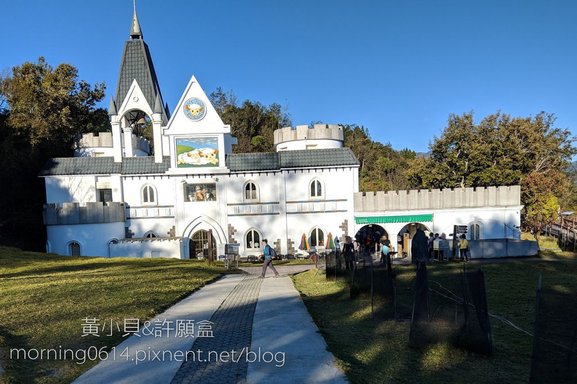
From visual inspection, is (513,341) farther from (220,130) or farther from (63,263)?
(220,130)

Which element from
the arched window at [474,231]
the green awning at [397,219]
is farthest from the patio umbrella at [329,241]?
the arched window at [474,231]

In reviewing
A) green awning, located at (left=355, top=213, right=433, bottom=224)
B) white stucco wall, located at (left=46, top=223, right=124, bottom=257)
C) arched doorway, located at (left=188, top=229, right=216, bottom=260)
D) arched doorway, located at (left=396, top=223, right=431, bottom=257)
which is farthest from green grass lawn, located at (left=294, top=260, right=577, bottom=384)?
white stucco wall, located at (left=46, top=223, right=124, bottom=257)

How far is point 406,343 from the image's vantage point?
7.15 meters

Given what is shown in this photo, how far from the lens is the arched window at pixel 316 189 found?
29367 millimetres

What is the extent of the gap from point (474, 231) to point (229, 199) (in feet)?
57.2

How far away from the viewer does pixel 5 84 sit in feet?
111

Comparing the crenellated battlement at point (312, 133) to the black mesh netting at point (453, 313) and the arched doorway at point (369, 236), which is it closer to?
the arched doorway at point (369, 236)

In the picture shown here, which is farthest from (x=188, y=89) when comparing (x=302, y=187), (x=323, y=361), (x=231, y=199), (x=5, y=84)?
(x=323, y=361)

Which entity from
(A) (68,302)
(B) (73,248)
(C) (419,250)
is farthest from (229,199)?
(A) (68,302)

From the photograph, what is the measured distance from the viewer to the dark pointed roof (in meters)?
32.3

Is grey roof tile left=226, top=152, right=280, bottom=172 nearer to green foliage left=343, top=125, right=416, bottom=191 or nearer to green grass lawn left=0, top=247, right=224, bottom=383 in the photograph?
green grass lawn left=0, top=247, right=224, bottom=383

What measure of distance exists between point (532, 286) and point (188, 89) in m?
24.5

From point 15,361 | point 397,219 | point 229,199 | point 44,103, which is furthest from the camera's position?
point 44,103

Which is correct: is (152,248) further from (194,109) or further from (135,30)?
(135,30)
